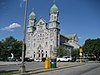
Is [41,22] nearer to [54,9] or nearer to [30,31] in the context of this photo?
[30,31]

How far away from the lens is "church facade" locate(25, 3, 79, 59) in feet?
383

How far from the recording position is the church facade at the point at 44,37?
117 meters

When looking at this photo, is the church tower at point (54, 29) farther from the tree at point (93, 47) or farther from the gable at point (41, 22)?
the tree at point (93, 47)

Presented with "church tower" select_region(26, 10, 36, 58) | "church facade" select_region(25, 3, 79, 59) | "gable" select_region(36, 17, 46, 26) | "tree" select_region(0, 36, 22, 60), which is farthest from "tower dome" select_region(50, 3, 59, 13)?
"tree" select_region(0, 36, 22, 60)

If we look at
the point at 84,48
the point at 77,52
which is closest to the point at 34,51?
the point at 77,52

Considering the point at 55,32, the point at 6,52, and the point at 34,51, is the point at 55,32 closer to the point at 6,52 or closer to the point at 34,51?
the point at 34,51

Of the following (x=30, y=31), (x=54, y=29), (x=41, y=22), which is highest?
(x=41, y=22)

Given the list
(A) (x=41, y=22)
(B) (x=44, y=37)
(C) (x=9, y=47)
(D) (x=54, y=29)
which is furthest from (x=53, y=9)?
(C) (x=9, y=47)

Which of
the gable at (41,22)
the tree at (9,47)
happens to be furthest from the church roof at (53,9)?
the tree at (9,47)

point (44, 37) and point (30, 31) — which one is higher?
point (30, 31)

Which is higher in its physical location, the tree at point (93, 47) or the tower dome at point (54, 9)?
the tower dome at point (54, 9)

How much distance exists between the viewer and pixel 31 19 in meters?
132

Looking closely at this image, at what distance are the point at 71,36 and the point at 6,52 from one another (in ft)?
229

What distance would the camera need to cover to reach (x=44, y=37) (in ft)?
397
